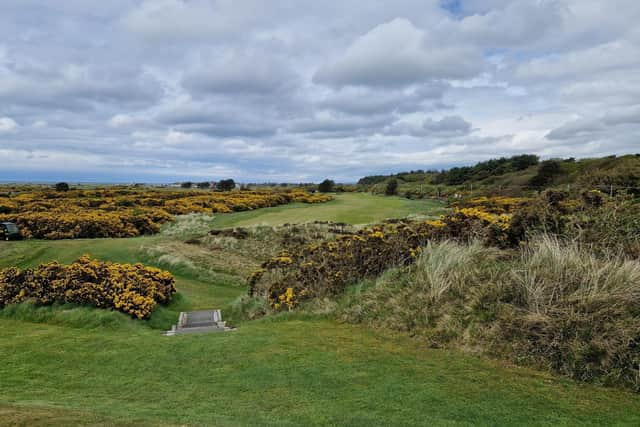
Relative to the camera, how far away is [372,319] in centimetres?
659

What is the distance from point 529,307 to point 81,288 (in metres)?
8.36

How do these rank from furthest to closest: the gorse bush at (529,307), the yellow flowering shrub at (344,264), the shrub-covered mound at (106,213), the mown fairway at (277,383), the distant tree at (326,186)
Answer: the distant tree at (326,186)
the shrub-covered mound at (106,213)
the yellow flowering shrub at (344,264)
the gorse bush at (529,307)
the mown fairway at (277,383)

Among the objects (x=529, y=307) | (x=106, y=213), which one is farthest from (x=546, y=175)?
(x=529, y=307)

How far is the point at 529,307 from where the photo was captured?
534 centimetres

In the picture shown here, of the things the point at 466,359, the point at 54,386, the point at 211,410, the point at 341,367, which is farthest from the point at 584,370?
the point at 54,386

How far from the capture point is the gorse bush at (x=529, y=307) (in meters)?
4.46

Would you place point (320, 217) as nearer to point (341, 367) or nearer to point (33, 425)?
point (341, 367)

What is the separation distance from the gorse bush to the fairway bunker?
2.81 m

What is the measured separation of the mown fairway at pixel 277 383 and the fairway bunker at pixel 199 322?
159cm

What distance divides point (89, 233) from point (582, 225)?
805 inches

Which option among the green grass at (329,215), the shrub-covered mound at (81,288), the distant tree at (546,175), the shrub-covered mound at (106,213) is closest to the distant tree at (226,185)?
the shrub-covered mound at (106,213)

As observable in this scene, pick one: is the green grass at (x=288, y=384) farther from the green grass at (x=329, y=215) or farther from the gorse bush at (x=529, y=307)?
the green grass at (x=329, y=215)

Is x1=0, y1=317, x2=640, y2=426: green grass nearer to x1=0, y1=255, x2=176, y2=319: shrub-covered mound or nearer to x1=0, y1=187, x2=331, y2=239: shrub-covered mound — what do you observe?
x1=0, y1=255, x2=176, y2=319: shrub-covered mound

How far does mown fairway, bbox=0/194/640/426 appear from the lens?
3.51m
